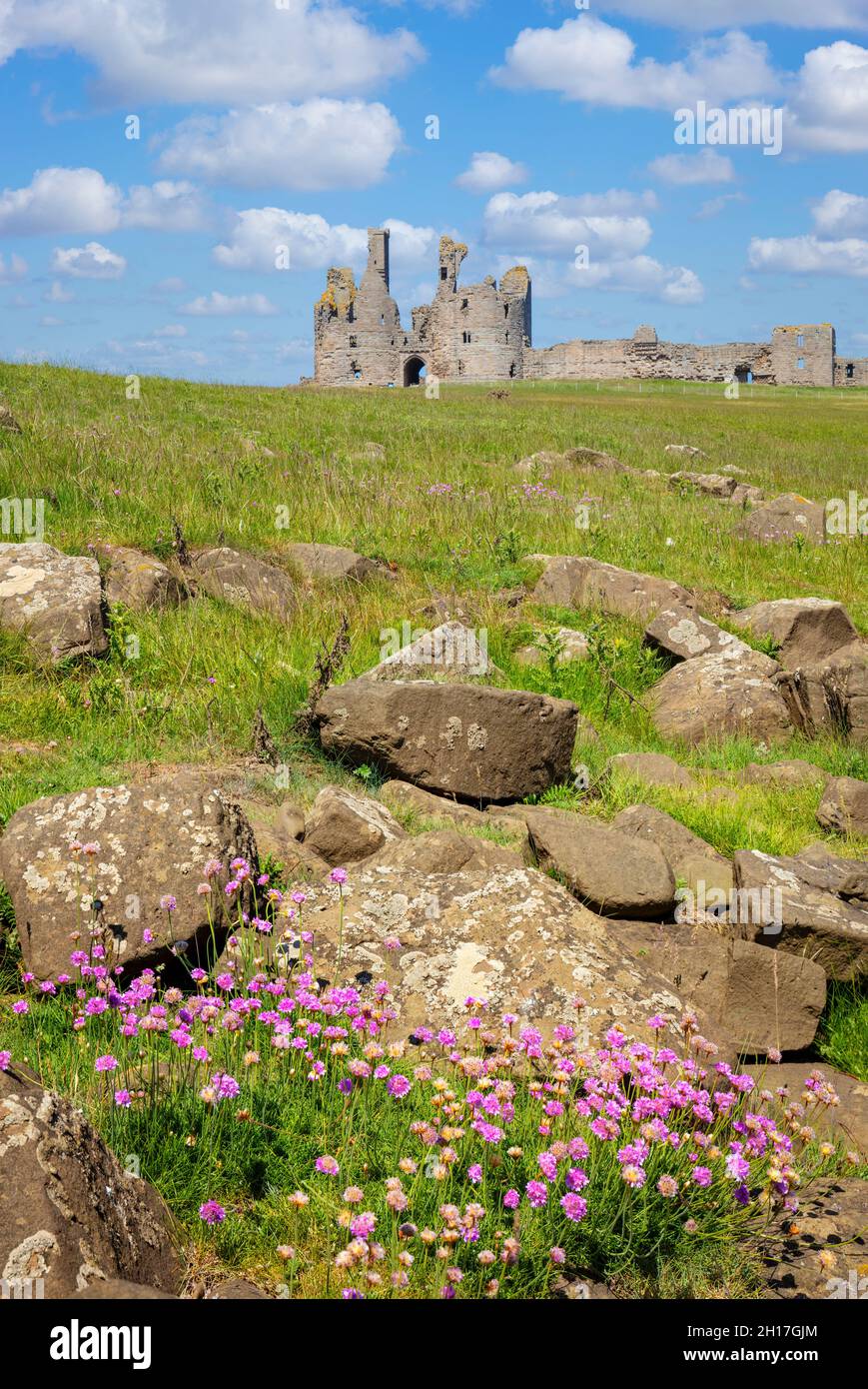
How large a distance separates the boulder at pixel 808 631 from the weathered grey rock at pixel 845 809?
3125 mm

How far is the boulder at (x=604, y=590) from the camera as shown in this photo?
982 cm

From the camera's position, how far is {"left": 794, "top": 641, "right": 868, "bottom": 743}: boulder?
299 inches

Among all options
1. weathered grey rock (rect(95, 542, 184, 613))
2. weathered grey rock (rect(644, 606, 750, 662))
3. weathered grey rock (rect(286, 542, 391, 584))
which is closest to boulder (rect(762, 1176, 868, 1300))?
weathered grey rock (rect(644, 606, 750, 662))

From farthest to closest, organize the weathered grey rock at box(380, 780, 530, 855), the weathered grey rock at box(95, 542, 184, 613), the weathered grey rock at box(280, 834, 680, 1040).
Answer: the weathered grey rock at box(95, 542, 184, 613) < the weathered grey rock at box(380, 780, 530, 855) < the weathered grey rock at box(280, 834, 680, 1040)

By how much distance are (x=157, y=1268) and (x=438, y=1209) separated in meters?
0.74

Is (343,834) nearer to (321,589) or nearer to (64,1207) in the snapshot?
(64,1207)

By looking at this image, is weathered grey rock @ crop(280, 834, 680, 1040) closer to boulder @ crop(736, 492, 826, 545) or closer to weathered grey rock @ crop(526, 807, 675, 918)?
weathered grey rock @ crop(526, 807, 675, 918)

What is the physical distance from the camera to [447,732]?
19.5 ft

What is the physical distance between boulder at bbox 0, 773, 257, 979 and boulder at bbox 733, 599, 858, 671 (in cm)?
677

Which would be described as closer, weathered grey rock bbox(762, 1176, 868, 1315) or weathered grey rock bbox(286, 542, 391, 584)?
weathered grey rock bbox(762, 1176, 868, 1315)

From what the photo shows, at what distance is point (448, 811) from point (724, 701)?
327cm

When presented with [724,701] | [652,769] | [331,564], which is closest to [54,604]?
[331,564]

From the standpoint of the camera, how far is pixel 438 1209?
263 centimetres
